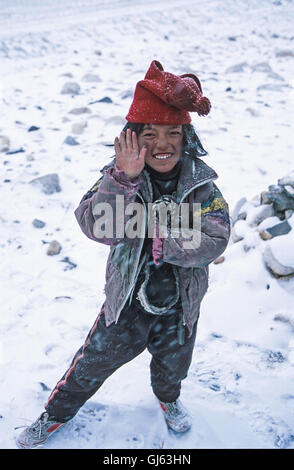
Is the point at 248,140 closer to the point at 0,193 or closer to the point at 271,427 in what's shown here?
the point at 0,193

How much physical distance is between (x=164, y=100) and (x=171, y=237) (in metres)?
0.51

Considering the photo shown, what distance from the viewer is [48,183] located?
4.30m

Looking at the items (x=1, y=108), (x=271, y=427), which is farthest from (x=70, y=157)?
(x=271, y=427)

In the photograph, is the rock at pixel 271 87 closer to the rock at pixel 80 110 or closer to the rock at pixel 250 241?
the rock at pixel 80 110

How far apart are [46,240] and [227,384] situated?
2133mm

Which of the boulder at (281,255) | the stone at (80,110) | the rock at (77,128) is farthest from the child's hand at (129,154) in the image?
the stone at (80,110)

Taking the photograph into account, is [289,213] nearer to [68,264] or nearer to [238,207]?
[238,207]

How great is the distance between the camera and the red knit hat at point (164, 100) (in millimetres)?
1369

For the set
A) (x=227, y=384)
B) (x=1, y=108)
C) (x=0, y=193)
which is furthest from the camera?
(x=1, y=108)

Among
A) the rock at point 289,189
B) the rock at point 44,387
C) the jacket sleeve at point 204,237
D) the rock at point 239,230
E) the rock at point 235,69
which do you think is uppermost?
the rock at point 235,69

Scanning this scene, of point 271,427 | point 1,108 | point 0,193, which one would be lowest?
point 271,427

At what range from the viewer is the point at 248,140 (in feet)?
18.3

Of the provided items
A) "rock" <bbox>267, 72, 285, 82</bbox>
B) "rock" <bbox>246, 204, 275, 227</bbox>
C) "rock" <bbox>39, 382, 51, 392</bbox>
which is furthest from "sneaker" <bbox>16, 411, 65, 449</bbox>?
"rock" <bbox>267, 72, 285, 82</bbox>

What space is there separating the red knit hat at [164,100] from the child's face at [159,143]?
29 mm
